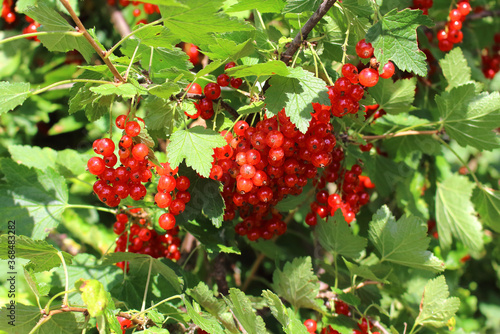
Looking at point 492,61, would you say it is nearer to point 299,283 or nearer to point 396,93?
point 396,93

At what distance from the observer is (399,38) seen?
0.93 meters

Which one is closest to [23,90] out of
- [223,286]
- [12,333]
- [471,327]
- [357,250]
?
Answer: [12,333]

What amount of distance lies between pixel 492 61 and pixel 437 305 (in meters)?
1.61

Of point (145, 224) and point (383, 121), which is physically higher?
point (145, 224)

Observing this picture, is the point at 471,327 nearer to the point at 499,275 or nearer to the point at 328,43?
the point at 499,275

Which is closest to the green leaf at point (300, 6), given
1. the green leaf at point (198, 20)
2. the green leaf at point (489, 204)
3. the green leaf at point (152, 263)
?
the green leaf at point (198, 20)

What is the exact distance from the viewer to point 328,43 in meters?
1.17

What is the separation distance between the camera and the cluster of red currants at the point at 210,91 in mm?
1066

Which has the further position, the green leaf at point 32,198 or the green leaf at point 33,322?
the green leaf at point 32,198

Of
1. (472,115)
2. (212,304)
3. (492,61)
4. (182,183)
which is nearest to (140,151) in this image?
(182,183)

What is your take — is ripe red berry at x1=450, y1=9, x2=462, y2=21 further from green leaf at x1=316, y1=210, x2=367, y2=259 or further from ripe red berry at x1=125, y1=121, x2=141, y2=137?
ripe red berry at x1=125, y1=121, x2=141, y2=137

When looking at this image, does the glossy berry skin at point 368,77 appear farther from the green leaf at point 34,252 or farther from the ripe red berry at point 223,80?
the green leaf at point 34,252

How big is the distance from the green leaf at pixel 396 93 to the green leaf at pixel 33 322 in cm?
118

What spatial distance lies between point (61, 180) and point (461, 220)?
5.45 feet
